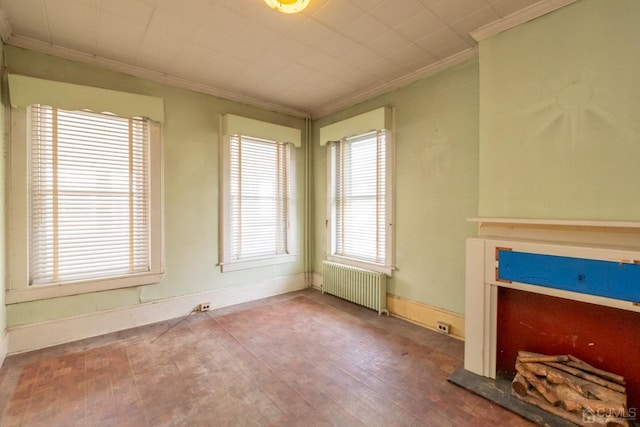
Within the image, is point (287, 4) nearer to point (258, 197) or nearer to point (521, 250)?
point (521, 250)

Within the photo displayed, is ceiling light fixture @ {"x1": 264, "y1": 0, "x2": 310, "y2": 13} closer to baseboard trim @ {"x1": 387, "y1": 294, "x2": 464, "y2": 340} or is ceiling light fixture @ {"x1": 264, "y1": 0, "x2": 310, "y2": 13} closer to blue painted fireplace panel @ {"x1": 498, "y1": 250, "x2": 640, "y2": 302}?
blue painted fireplace panel @ {"x1": 498, "y1": 250, "x2": 640, "y2": 302}

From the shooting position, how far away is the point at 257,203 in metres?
4.16

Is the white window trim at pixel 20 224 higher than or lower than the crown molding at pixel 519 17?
lower

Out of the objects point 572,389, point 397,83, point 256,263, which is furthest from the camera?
point 256,263

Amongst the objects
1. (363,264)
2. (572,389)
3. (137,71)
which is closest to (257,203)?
(363,264)

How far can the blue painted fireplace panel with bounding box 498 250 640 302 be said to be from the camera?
1691 millimetres

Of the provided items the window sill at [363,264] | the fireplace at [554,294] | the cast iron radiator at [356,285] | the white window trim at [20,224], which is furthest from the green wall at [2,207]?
the fireplace at [554,294]

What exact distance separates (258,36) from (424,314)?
129 inches

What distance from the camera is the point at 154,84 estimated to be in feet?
10.7

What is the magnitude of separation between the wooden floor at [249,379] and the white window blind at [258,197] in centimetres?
121

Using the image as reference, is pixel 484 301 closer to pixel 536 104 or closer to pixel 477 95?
pixel 536 104

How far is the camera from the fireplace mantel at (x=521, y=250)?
1763 mm

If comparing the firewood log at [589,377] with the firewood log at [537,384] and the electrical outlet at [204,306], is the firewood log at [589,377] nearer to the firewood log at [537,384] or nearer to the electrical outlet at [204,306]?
the firewood log at [537,384]

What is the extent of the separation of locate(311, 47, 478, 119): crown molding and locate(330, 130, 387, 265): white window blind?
1.63 feet
